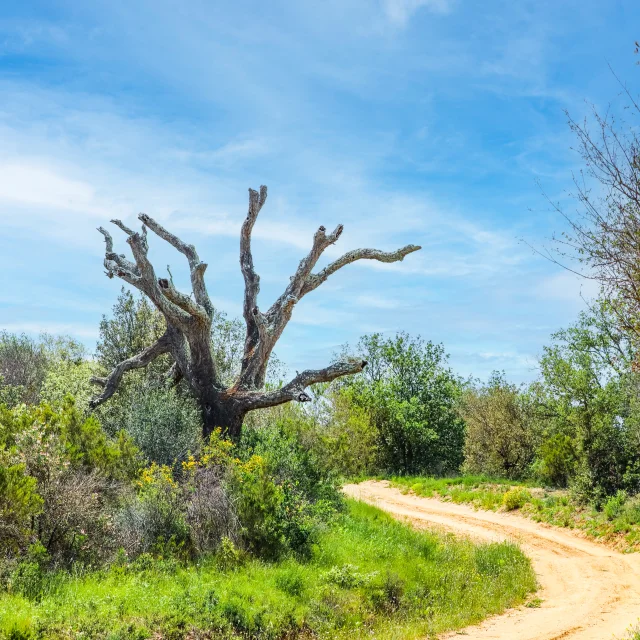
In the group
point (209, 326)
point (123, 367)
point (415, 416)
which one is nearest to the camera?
point (209, 326)

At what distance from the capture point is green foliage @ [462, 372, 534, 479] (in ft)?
104

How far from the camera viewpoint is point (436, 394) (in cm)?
3356

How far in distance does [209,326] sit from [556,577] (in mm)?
11781

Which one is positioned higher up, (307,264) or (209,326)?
(307,264)

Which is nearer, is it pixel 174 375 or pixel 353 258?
pixel 174 375

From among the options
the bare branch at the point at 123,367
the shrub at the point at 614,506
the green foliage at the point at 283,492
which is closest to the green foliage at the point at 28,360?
the bare branch at the point at 123,367

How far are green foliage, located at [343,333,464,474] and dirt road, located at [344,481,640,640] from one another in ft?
28.1

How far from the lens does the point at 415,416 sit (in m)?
32.4

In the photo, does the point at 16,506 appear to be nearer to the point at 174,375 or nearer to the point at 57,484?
the point at 57,484

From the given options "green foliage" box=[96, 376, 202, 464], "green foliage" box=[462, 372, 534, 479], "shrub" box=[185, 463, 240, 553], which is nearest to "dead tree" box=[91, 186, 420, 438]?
"green foliage" box=[96, 376, 202, 464]

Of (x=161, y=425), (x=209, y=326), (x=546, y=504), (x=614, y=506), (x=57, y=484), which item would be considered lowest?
(x=546, y=504)

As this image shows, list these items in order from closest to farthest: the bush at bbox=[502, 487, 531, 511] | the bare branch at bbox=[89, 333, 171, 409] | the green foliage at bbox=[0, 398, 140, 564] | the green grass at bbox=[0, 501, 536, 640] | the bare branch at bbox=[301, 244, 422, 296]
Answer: the green grass at bbox=[0, 501, 536, 640], the green foliage at bbox=[0, 398, 140, 564], the bare branch at bbox=[89, 333, 171, 409], the bush at bbox=[502, 487, 531, 511], the bare branch at bbox=[301, 244, 422, 296]

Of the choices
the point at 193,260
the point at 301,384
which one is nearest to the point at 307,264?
the point at 193,260

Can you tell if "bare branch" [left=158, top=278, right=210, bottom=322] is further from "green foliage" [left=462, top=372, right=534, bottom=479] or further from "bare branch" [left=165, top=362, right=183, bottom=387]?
"green foliage" [left=462, top=372, right=534, bottom=479]
